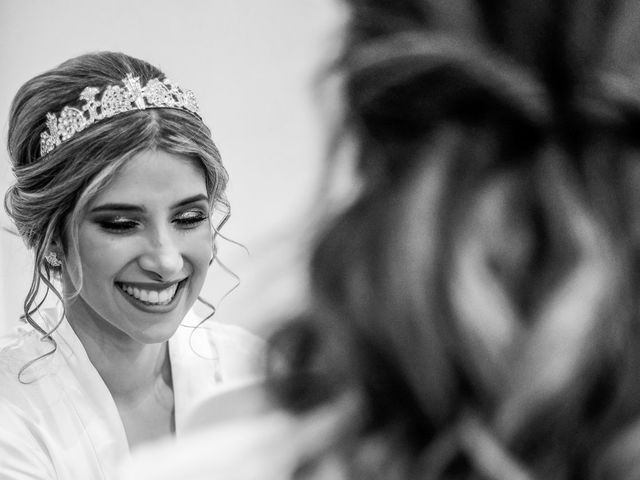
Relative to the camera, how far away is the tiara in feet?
3.34

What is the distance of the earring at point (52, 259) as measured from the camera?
1.08m

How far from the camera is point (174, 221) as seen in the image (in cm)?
106

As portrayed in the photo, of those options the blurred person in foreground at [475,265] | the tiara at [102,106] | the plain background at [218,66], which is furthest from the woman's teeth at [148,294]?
the blurred person in foreground at [475,265]

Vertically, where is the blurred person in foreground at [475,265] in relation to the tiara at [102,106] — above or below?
above

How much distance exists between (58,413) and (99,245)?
0.81 feet

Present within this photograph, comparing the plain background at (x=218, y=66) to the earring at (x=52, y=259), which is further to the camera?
the plain background at (x=218, y=66)

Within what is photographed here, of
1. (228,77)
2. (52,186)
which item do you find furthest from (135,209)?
(228,77)

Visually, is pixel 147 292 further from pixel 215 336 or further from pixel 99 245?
pixel 215 336

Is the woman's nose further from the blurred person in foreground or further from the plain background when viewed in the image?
the blurred person in foreground

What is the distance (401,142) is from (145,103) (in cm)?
88

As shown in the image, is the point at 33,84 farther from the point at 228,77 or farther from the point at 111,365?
the point at 228,77

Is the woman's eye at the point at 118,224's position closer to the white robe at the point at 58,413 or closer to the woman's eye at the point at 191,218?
the woman's eye at the point at 191,218

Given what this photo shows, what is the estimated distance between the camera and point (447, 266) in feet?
0.70

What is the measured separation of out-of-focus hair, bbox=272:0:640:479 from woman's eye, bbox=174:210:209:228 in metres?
0.84
